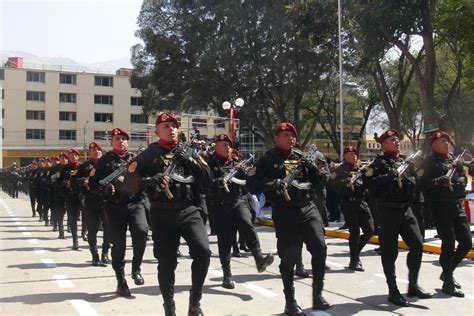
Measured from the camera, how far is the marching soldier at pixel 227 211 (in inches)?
292

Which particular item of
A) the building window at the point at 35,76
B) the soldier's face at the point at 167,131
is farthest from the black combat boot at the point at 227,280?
the building window at the point at 35,76

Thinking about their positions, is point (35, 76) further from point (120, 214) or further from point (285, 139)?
point (285, 139)

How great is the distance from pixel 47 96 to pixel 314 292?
66598 mm

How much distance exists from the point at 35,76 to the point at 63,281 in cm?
6465

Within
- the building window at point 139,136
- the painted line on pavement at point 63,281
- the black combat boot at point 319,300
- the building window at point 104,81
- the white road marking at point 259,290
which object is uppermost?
the building window at point 104,81

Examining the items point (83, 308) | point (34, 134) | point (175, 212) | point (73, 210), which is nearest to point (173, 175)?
point (175, 212)

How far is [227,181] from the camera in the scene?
24.6ft

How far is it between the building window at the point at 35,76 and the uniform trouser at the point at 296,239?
220 ft

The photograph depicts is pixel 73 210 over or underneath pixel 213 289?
over

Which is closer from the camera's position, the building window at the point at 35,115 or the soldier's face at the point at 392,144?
the soldier's face at the point at 392,144

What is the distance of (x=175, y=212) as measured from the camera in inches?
209

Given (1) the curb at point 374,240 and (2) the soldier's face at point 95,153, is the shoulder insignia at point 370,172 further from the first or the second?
(2) the soldier's face at point 95,153

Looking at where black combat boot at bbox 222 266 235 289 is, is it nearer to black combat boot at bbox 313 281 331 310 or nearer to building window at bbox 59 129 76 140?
black combat boot at bbox 313 281 331 310

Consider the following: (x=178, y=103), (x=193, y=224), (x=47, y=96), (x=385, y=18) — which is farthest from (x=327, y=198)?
(x=47, y=96)
